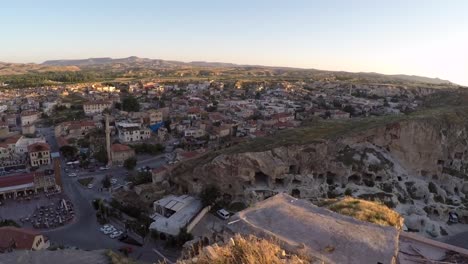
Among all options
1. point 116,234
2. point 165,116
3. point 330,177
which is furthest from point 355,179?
point 165,116

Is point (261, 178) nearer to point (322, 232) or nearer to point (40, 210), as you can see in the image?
point (40, 210)

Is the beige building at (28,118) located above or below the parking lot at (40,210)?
above

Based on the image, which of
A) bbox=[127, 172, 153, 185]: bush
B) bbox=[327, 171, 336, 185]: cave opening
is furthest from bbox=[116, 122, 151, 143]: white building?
bbox=[327, 171, 336, 185]: cave opening

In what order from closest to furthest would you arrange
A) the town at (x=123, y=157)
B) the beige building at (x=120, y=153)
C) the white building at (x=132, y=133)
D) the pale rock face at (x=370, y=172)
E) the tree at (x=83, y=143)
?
the town at (x=123, y=157) < the pale rock face at (x=370, y=172) < the beige building at (x=120, y=153) < the tree at (x=83, y=143) < the white building at (x=132, y=133)

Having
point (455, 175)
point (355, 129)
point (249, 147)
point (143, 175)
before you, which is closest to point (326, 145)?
point (355, 129)

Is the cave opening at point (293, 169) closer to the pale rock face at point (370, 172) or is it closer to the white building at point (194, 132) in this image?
the pale rock face at point (370, 172)

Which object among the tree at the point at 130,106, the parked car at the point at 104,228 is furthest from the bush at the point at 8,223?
the tree at the point at 130,106
